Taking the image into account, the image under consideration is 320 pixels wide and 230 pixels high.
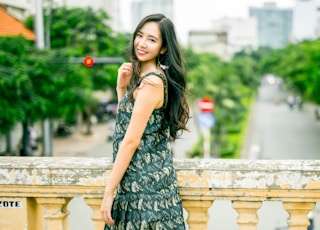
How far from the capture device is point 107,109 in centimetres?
3947

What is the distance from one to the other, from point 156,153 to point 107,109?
37050 millimetres

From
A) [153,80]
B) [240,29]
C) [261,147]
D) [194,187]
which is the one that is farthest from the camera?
[240,29]

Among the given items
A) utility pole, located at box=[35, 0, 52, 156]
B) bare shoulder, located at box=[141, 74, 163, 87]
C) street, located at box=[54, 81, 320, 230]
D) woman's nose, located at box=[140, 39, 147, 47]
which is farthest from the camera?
utility pole, located at box=[35, 0, 52, 156]

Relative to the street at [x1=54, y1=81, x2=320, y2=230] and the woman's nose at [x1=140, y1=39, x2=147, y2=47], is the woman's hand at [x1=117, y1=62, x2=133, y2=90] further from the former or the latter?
the street at [x1=54, y1=81, x2=320, y2=230]

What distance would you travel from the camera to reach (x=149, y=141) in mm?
2678

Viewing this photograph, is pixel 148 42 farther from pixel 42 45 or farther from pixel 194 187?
pixel 42 45

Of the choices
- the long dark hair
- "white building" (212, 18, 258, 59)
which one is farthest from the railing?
"white building" (212, 18, 258, 59)

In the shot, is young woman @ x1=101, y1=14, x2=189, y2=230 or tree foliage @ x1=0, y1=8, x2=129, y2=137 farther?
tree foliage @ x1=0, y1=8, x2=129, y2=137

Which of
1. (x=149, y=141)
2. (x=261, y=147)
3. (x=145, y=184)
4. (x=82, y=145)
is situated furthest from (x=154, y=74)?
(x=82, y=145)

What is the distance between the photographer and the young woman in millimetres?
2580

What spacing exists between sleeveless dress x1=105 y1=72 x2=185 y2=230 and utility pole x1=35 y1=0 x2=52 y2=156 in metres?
13.8

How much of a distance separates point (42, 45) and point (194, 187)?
14.4m

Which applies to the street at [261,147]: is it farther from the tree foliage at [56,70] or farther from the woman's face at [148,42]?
the woman's face at [148,42]

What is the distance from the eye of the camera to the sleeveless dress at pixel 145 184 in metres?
2.64
